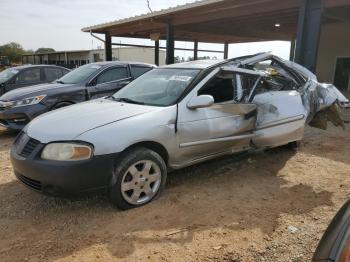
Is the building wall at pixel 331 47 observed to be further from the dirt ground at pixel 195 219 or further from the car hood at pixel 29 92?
the car hood at pixel 29 92

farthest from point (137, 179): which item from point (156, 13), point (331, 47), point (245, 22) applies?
point (331, 47)

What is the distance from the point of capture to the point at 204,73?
4.49 metres

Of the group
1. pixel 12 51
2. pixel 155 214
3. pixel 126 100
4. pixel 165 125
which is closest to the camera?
pixel 155 214

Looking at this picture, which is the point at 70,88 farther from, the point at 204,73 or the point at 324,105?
the point at 324,105

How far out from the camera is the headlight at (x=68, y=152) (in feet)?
11.1

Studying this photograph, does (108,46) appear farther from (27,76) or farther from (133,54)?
(133,54)

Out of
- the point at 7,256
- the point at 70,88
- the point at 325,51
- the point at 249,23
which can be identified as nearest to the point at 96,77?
the point at 70,88

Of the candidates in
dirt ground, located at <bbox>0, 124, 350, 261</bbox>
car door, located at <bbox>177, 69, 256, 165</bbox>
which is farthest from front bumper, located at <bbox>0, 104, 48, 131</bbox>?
car door, located at <bbox>177, 69, 256, 165</bbox>

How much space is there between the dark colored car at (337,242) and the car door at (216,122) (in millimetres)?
2384

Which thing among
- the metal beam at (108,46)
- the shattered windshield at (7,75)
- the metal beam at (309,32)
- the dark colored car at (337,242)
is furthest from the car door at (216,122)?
the metal beam at (108,46)

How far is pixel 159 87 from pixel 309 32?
5.87 metres

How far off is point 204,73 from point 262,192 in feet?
5.69

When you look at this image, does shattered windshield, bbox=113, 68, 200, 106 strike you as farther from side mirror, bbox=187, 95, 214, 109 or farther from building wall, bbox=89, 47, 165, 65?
building wall, bbox=89, 47, 165, 65

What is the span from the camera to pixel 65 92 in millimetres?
7359
